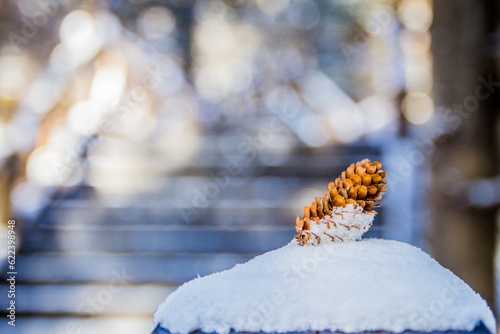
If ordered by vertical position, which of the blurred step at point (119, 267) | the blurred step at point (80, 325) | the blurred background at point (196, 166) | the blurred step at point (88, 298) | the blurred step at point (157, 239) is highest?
the blurred background at point (196, 166)

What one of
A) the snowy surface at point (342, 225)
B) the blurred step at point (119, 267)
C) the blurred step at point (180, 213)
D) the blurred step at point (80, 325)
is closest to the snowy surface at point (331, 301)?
the snowy surface at point (342, 225)

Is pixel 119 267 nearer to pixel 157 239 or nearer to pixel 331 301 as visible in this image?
pixel 157 239

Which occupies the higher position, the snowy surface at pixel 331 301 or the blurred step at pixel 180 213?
the snowy surface at pixel 331 301

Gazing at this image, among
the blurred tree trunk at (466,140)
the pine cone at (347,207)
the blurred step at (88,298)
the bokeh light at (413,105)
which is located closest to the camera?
the pine cone at (347,207)

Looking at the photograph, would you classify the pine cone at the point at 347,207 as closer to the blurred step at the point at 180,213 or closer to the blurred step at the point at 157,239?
the blurred step at the point at 157,239

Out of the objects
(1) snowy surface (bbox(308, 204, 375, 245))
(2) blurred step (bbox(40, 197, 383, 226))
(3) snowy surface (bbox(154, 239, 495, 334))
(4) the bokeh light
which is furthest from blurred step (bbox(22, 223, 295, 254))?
(3) snowy surface (bbox(154, 239, 495, 334))

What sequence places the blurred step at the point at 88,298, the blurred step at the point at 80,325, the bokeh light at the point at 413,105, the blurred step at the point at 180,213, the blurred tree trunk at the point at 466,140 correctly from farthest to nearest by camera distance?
the blurred step at the point at 180,213 → the bokeh light at the point at 413,105 → the blurred step at the point at 88,298 → the blurred step at the point at 80,325 → the blurred tree trunk at the point at 466,140

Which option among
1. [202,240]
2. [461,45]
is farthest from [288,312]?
[202,240]

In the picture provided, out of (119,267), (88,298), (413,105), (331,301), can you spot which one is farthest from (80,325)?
(413,105)
